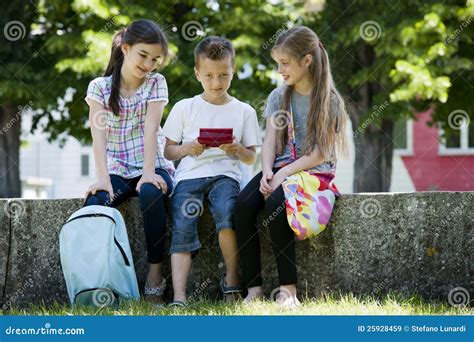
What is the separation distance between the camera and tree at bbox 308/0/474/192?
11.2 meters

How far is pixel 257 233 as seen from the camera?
4172 mm

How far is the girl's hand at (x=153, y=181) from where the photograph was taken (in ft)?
13.8

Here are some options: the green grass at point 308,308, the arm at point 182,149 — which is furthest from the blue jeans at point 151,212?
the green grass at point 308,308

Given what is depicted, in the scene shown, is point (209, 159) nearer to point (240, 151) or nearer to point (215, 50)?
point (240, 151)

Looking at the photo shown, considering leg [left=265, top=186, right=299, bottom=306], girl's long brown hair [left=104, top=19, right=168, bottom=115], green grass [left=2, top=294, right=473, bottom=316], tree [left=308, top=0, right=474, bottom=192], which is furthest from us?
tree [left=308, top=0, right=474, bottom=192]

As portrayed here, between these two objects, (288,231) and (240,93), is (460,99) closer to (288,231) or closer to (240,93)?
(240,93)

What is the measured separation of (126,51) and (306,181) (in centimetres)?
131

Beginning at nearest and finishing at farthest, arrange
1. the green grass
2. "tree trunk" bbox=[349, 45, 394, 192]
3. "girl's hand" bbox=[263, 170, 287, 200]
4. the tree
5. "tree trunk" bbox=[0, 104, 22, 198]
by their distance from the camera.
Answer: the green grass < "girl's hand" bbox=[263, 170, 287, 200] < the tree < "tree trunk" bbox=[349, 45, 394, 192] < "tree trunk" bbox=[0, 104, 22, 198]

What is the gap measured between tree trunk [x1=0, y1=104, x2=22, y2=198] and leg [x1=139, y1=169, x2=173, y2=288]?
9.25 meters

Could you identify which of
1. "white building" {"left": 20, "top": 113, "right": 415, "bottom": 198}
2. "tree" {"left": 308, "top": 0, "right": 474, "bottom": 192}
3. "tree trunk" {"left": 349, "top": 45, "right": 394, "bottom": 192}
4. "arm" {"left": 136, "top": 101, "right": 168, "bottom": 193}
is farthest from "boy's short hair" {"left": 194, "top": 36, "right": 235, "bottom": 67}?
"white building" {"left": 20, "top": 113, "right": 415, "bottom": 198}

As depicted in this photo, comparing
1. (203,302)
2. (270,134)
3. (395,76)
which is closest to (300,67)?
(270,134)

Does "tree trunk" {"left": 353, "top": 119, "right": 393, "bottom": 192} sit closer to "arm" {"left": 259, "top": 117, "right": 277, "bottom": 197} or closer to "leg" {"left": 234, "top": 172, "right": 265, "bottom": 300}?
"arm" {"left": 259, "top": 117, "right": 277, "bottom": 197}

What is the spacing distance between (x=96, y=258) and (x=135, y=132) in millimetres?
872

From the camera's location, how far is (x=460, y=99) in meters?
12.8
